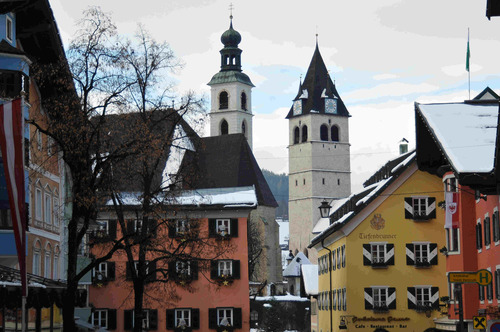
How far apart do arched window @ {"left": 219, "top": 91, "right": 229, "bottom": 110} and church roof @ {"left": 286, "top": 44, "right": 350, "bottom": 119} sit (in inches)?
511

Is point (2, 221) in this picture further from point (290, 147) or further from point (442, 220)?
point (290, 147)

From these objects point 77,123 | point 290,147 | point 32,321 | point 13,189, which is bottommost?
point 32,321

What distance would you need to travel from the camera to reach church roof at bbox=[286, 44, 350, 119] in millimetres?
174125

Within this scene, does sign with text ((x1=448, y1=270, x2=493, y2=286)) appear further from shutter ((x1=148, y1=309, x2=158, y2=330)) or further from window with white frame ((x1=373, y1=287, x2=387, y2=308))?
shutter ((x1=148, y1=309, x2=158, y2=330))

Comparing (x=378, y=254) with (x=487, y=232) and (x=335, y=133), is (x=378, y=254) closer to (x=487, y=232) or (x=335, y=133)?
(x=487, y=232)

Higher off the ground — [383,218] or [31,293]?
[383,218]

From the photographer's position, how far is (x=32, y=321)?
34.5 m

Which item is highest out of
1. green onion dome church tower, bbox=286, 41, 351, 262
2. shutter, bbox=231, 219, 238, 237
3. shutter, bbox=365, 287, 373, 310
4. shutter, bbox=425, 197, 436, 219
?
green onion dome church tower, bbox=286, 41, 351, 262

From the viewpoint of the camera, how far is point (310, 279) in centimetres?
8600

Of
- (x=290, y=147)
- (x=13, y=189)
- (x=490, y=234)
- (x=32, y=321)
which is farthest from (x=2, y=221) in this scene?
(x=290, y=147)

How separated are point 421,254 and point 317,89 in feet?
382

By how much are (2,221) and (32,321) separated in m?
4.38

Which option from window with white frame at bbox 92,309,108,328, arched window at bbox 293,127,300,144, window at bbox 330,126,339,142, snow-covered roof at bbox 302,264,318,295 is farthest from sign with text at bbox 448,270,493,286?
arched window at bbox 293,127,300,144

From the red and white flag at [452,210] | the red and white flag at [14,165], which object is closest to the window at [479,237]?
the red and white flag at [452,210]
